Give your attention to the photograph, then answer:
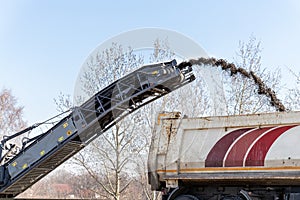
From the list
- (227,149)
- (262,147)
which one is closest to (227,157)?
(227,149)

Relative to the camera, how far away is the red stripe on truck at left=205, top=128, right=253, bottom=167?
5.96m

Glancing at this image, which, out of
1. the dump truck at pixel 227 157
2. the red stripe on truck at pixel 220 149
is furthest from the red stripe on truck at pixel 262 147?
the red stripe on truck at pixel 220 149

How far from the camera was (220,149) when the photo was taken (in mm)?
6027

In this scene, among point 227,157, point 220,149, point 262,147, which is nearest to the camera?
point 262,147

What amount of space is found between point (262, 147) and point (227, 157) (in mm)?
550

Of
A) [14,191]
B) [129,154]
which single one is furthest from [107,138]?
[14,191]

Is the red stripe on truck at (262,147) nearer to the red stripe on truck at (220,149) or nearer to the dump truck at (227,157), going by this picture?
the dump truck at (227,157)

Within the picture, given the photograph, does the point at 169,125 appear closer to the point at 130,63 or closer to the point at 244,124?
the point at 244,124

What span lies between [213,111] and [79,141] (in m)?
3.17

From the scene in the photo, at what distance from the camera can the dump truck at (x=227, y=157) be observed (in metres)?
5.60

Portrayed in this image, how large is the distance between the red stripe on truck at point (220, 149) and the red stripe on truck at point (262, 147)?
1.09 ft

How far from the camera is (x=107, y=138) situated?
44.3 ft

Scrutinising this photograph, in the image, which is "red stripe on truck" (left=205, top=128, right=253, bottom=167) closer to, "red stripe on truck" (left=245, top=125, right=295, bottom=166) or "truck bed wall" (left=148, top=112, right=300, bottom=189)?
"truck bed wall" (left=148, top=112, right=300, bottom=189)

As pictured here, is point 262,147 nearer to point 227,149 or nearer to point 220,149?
point 227,149
